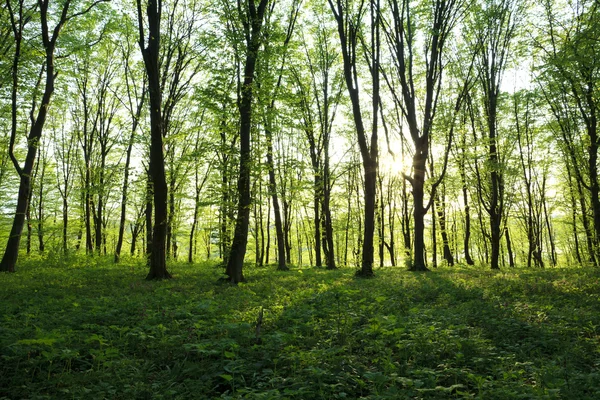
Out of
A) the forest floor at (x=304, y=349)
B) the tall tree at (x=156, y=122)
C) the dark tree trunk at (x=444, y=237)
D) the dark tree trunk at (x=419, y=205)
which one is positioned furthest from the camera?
the dark tree trunk at (x=444, y=237)

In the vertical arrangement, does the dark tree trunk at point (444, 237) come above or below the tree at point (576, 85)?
below

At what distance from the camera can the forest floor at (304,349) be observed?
11.8 feet

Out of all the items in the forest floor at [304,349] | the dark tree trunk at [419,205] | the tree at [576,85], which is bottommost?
the forest floor at [304,349]

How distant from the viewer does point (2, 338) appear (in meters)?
4.66

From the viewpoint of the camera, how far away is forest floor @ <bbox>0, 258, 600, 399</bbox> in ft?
11.8

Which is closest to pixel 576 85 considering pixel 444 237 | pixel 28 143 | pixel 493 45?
pixel 493 45

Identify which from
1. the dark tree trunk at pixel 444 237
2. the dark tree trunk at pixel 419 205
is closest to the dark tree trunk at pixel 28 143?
the dark tree trunk at pixel 419 205

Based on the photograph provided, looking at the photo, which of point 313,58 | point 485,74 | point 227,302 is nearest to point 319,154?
point 313,58

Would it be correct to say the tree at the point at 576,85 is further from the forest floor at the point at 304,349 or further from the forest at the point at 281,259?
the forest floor at the point at 304,349

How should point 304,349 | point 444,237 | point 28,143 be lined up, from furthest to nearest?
point 444,237, point 28,143, point 304,349

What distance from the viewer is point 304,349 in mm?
4734

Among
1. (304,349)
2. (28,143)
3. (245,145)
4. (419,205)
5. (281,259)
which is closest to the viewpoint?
(304,349)

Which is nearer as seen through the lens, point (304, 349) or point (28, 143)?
point (304, 349)

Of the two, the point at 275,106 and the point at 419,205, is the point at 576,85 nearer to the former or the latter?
the point at 419,205
